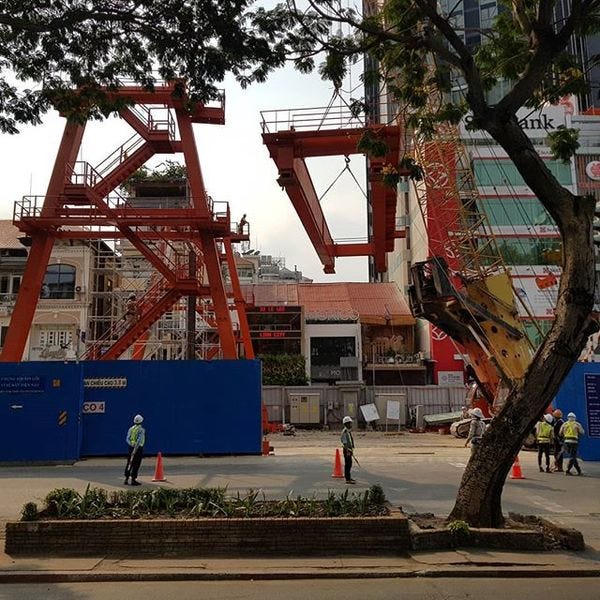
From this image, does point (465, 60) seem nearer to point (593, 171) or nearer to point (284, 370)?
point (284, 370)

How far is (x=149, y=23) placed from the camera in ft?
33.2

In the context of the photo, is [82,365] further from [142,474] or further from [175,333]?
[175,333]

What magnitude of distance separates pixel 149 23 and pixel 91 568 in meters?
8.25

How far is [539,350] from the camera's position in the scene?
9.15 meters

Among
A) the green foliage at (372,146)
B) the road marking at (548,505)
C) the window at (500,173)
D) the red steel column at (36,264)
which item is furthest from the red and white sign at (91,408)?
the window at (500,173)

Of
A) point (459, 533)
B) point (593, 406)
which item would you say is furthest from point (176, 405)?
point (593, 406)

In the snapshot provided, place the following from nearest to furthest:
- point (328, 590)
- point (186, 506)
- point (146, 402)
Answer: point (328, 590)
point (186, 506)
point (146, 402)

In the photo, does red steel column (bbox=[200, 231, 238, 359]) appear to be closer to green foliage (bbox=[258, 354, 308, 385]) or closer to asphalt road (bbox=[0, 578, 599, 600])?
green foliage (bbox=[258, 354, 308, 385])

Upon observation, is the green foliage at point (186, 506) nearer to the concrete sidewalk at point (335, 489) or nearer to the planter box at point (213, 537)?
the planter box at point (213, 537)

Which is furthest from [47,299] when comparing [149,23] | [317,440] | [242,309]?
[149,23]

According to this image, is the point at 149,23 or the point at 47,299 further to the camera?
the point at 47,299

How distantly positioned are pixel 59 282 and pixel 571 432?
3260cm

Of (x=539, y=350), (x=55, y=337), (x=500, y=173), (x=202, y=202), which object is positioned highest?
(x=500, y=173)

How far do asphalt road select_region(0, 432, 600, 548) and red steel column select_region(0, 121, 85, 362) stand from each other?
5934 mm
